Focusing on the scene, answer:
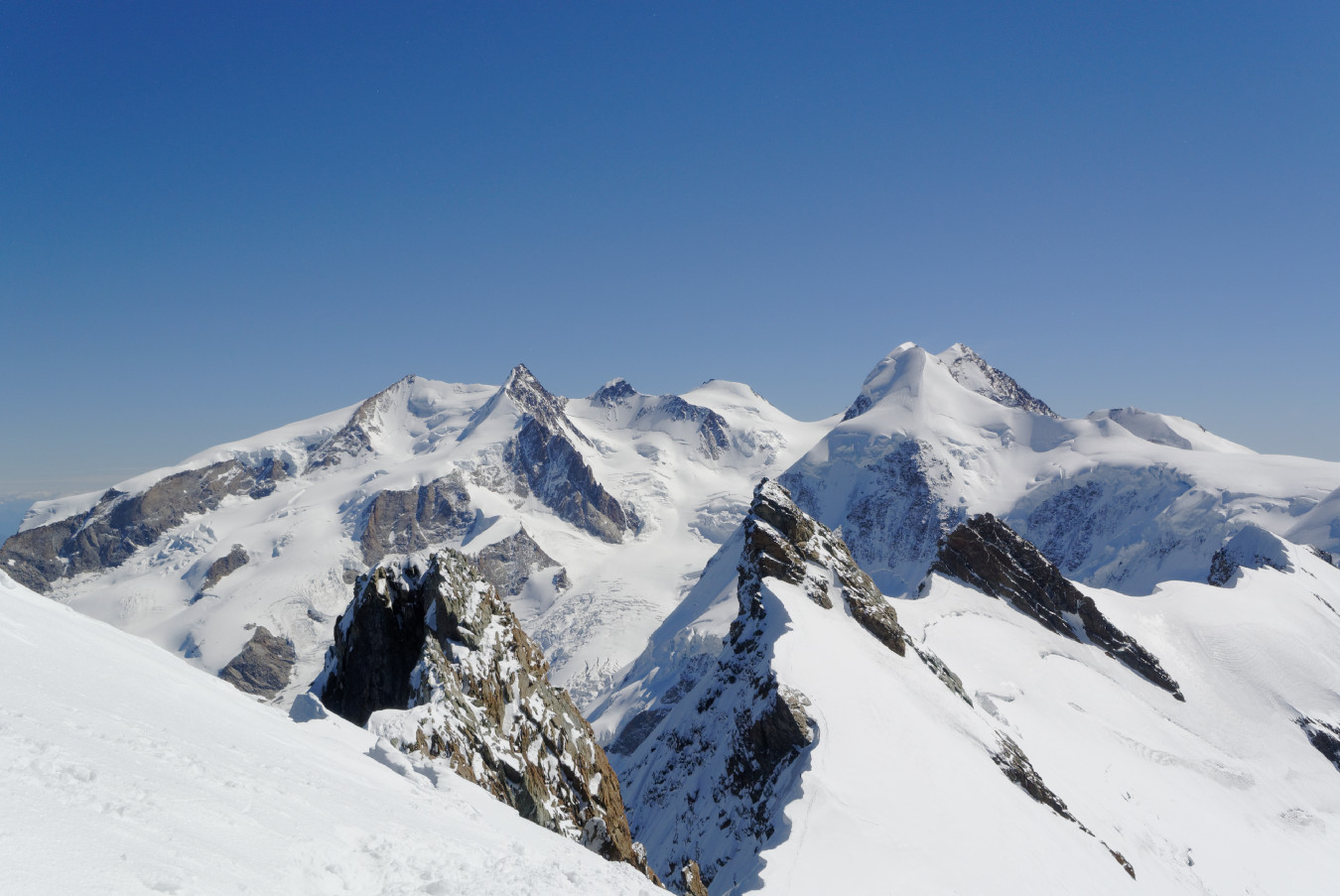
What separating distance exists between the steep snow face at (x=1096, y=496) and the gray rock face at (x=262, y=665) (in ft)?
501

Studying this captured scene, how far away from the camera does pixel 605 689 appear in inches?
5113

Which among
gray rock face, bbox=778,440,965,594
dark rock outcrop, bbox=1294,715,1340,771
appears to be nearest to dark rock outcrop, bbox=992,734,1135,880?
dark rock outcrop, bbox=1294,715,1340,771

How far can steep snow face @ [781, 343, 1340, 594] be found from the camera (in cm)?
11744

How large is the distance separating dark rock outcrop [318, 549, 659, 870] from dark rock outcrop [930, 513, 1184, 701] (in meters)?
51.9

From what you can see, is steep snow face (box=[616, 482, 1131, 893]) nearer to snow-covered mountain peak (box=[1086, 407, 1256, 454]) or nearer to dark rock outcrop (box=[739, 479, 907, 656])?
dark rock outcrop (box=[739, 479, 907, 656])

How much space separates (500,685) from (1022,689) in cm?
4023

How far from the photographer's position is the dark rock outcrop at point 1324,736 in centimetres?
5306

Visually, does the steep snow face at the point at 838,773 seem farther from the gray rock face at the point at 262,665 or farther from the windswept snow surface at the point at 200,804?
the gray rock face at the point at 262,665

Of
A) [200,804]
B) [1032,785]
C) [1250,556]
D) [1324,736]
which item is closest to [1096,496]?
[1250,556]

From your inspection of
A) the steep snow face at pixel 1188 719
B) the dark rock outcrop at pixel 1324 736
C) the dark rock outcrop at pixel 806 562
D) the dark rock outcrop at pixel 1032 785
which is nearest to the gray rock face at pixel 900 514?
the steep snow face at pixel 1188 719

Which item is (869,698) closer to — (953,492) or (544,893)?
(544,893)

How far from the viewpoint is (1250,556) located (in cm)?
8750

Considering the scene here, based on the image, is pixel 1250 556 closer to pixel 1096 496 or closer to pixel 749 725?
pixel 1096 496

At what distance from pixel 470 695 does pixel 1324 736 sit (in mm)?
68827
